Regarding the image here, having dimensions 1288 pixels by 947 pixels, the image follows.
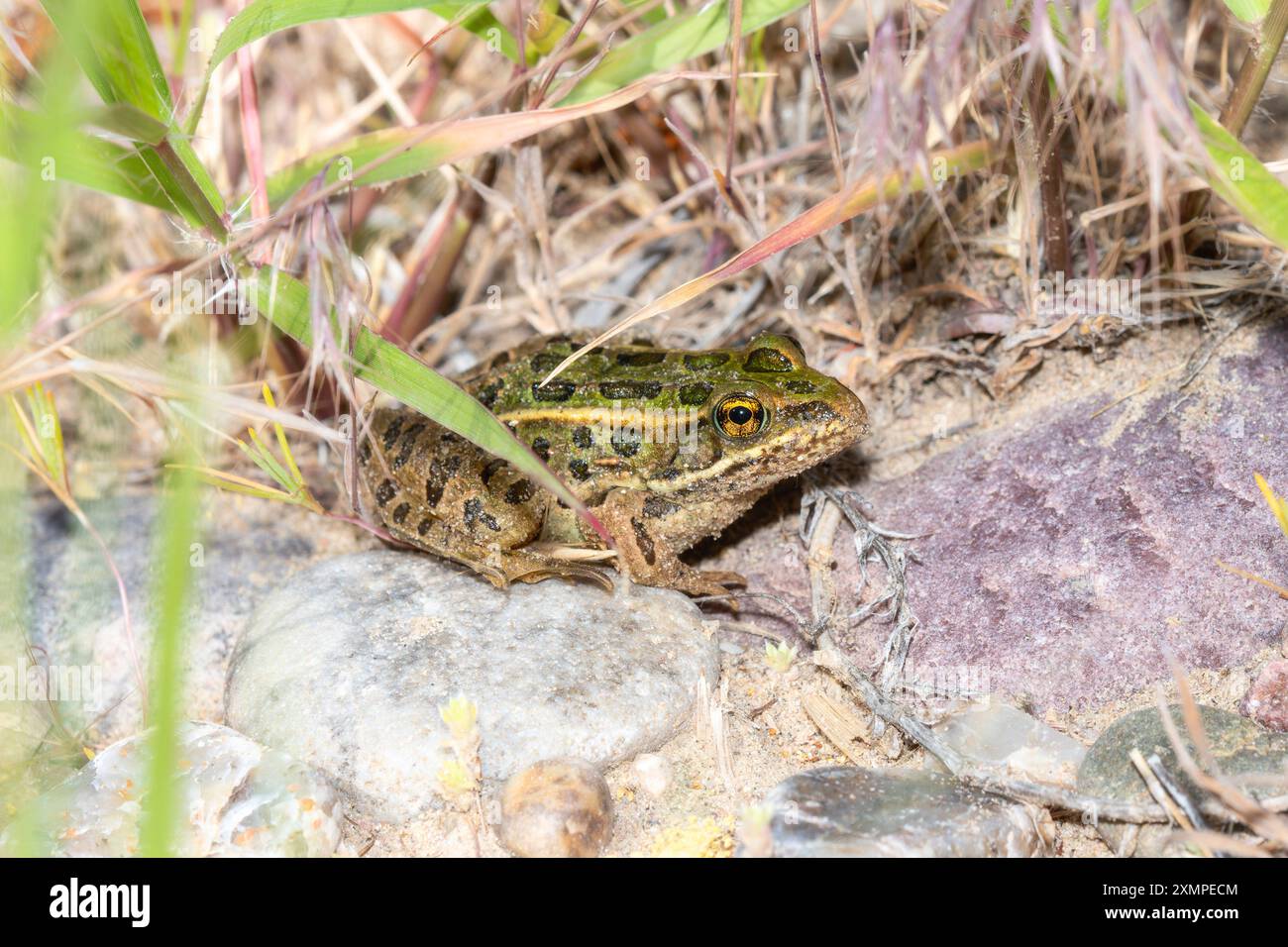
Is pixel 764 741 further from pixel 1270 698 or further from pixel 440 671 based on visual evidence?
pixel 1270 698

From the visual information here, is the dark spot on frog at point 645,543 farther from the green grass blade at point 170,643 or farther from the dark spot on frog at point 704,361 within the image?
the green grass blade at point 170,643

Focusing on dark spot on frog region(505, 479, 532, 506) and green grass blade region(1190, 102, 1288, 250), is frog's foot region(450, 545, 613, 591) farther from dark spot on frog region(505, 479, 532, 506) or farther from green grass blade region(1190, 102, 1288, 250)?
green grass blade region(1190, 102, 1288, 250)

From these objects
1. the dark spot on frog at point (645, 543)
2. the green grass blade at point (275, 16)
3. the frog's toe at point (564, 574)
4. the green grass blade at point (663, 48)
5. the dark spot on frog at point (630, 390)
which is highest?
the green grass blade at point (663, 48)

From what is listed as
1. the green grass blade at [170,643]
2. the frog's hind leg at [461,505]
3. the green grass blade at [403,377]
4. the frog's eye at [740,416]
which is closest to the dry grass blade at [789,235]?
the green grass blade at [403,377]
